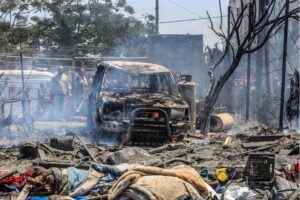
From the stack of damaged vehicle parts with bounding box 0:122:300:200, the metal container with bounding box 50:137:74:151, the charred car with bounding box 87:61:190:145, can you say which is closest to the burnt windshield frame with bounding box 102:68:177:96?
the charred car with bounding box 87:61:190:145

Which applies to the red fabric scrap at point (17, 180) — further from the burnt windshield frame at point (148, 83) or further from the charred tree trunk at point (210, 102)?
the charred tree trunk at point (210, 102)

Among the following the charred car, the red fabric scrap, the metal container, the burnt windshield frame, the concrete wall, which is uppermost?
the concrete wall

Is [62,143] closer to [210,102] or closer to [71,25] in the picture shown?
[210,102]

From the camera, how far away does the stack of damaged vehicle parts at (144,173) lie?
6.61 metres

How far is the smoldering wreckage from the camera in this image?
6727mm

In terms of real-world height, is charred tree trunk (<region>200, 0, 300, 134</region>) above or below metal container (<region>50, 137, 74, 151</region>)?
above

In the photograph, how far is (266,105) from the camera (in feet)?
49.5

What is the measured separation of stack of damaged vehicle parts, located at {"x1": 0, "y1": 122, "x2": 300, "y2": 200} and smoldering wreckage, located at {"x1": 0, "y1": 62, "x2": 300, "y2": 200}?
1 centimetres

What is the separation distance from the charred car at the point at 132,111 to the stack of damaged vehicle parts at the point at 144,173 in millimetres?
1225

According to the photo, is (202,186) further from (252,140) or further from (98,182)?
(252,140)

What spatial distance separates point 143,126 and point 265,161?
12.5ft

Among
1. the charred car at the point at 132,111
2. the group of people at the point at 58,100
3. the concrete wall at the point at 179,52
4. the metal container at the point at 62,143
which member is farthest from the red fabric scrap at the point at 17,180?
the concrete wall at the point at 179,52

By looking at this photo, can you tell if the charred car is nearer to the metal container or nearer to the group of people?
the metal container

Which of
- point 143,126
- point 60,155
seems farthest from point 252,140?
point 60,155
